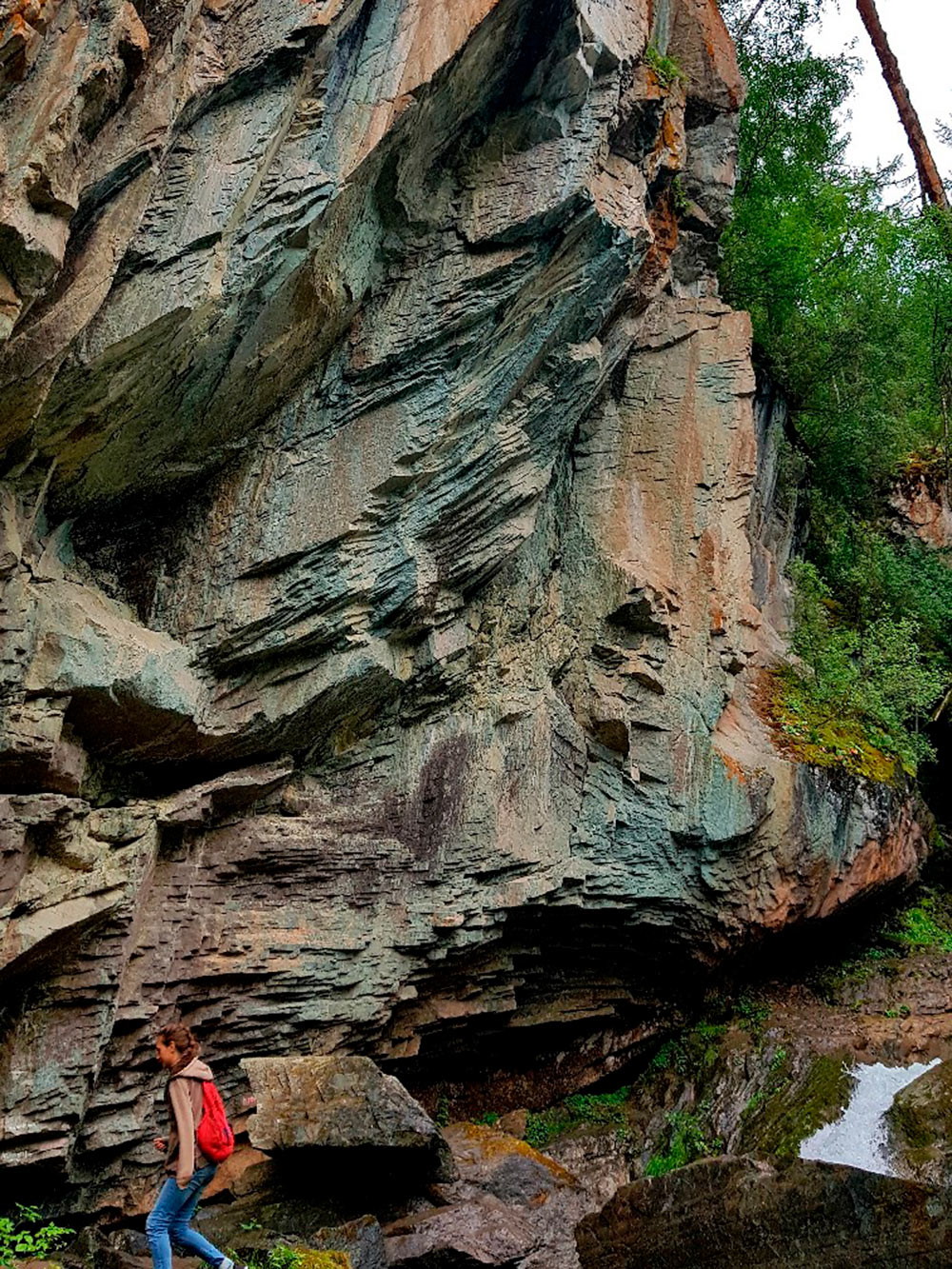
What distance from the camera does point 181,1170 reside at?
679cm

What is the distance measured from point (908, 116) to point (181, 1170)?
23043mm

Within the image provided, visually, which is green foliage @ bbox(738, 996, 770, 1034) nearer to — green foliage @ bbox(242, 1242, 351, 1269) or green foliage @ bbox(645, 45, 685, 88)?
green foliage @ bbox(242, 1242, 351, 1269)

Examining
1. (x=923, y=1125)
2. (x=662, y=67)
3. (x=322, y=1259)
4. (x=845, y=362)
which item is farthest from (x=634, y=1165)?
(x=845, y=362)

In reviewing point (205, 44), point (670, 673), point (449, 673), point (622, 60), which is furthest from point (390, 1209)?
point (622, 60)

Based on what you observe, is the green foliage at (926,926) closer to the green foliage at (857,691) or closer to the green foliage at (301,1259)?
the green foliage at (857,691)

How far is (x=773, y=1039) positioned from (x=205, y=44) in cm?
1138

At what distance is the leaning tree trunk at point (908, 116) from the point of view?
21906mm

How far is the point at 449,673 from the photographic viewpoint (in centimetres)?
1171

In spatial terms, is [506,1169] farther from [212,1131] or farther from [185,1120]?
[185,1120]

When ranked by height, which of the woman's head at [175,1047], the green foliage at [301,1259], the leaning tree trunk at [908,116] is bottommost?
the green foliage at [301,1259]

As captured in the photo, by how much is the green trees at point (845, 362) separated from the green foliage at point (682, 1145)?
17.4 ft

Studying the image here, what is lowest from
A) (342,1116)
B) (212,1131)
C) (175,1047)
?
(342,1116)

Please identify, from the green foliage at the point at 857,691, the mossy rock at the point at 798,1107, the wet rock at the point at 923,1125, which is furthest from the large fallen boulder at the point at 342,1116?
the green foliage at the point at 857,691

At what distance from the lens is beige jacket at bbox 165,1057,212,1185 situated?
22.4 feet
